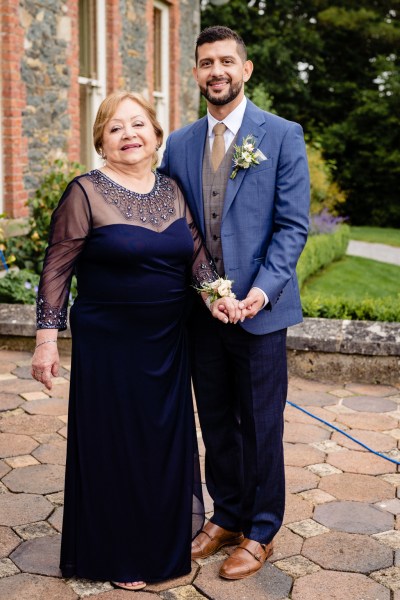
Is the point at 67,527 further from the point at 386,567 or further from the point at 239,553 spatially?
the point at 386,567

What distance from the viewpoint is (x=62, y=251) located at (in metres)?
2.85

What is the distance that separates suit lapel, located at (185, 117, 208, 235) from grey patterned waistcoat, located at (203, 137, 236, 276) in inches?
0.8

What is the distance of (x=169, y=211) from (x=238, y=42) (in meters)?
0.70

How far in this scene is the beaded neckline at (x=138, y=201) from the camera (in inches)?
113

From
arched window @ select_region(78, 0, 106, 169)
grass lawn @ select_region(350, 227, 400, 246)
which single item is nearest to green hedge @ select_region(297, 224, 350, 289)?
grass lawn @ select_region(350, 227, 400, 246)

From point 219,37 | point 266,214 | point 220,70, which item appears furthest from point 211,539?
point 219,37

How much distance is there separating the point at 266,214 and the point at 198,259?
318mm

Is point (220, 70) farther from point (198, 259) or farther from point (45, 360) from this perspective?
point (45, 360)

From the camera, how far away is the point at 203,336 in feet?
10.5

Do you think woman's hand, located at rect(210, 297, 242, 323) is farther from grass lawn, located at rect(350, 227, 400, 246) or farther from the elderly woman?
grass lawn, located at rect(350, 227, 400, 246)

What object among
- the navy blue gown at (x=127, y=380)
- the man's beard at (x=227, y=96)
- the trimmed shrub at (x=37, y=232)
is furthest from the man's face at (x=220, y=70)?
the trimmed shrub at (x=37, y=232)

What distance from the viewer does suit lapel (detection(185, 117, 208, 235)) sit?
10.2ft

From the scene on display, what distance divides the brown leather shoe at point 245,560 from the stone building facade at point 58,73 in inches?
211

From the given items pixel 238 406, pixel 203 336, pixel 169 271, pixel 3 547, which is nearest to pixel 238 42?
pixel 169 271
